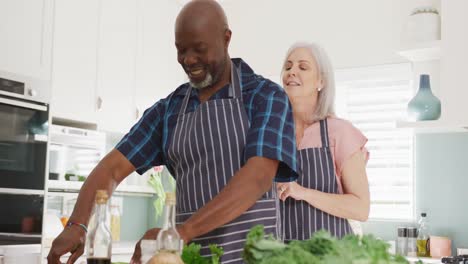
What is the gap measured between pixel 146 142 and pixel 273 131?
0.41 meters

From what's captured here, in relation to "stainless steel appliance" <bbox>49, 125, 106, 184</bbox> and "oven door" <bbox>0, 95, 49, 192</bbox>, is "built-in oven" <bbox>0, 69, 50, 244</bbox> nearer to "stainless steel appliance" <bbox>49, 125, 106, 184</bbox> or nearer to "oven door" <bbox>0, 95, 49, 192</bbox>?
"oven door" <bbox>0, 95, 49, 192</bbox>

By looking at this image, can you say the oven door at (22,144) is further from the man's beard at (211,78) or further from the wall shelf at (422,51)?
the wall shelf at (422,51)

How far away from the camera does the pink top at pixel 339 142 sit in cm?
207

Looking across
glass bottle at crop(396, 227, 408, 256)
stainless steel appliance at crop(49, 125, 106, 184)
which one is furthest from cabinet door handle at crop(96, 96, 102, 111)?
glass bottle at crop(396, 227, 408, 256)

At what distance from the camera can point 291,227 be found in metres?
1.99

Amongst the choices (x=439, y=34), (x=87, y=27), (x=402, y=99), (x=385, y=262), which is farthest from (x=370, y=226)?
(x=385, y=262)

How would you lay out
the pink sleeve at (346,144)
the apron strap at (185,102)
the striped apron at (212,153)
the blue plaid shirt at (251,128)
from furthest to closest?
1. the pink sleeve at (346,144)
2. the apron strap at (185,102)
3. the striped apron at (212,153)
4. the blue plaid shirt at (251,128)

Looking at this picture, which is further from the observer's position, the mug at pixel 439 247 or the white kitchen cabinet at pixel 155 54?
the white kitchen cabinet at pixel 155 54

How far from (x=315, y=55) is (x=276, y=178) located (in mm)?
760

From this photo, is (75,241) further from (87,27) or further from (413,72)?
(413,72)

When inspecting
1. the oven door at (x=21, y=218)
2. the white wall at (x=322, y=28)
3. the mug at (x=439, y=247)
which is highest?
the white wall at (x=322, y=28)

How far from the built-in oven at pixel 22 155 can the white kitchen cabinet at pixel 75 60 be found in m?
0.23

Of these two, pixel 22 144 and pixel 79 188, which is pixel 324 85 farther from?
pixel 79 188

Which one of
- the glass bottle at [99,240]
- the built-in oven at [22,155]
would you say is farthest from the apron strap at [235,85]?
the built-in oven at [22,155]
